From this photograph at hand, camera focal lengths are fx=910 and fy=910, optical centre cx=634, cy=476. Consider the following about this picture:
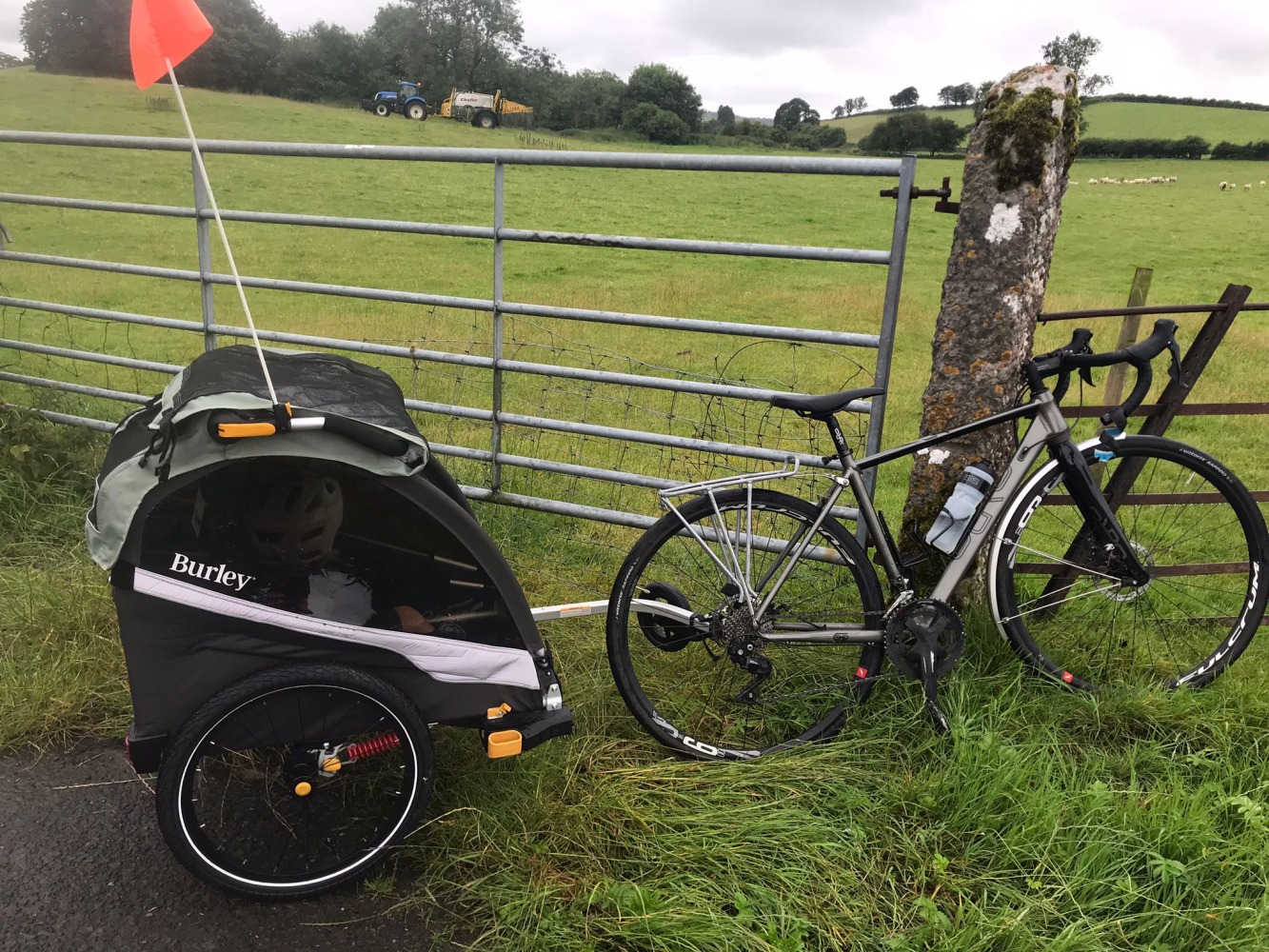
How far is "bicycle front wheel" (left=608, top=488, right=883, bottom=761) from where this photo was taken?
307cm

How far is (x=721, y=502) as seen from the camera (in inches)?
122

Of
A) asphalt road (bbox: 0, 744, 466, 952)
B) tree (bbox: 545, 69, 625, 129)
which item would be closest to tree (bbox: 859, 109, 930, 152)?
tree (bbox: 545, 69, 625, 129)

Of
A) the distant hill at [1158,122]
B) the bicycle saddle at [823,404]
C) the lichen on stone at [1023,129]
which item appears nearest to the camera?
the bicycle saddle at [823,404]

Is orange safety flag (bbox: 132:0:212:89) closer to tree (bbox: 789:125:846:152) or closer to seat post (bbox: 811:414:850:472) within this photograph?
seat post (bbox: 811:414:850:472)

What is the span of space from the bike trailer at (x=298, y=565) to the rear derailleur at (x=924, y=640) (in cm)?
117

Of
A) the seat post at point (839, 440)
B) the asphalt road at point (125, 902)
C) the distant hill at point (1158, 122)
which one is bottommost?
the asphalt road at point (125, 902)

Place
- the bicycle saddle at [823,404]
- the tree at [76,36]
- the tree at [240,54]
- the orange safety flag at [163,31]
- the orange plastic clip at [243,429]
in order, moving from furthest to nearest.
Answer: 1. the tree at [240,54]
2. the tree at [76,36]
3. the bicycle saddle at [823,404]
4. the orange safety flag at [163,31]
5. the orange plastic clip at [243,429]

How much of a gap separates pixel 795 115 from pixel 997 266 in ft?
226

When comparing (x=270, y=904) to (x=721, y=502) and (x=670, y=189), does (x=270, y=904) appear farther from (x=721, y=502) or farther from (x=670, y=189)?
(x=670, y=189)

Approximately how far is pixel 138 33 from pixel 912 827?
3318 millimetres

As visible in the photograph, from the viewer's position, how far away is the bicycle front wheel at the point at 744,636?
10.1 feet

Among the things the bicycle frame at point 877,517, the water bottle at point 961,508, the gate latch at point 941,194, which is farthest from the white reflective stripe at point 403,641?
the gate latch at point 941,194

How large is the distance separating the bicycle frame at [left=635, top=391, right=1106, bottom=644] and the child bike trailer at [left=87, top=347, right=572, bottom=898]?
710mm

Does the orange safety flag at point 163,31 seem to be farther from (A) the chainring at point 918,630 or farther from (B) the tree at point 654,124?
(B) the tree at point 654,124
